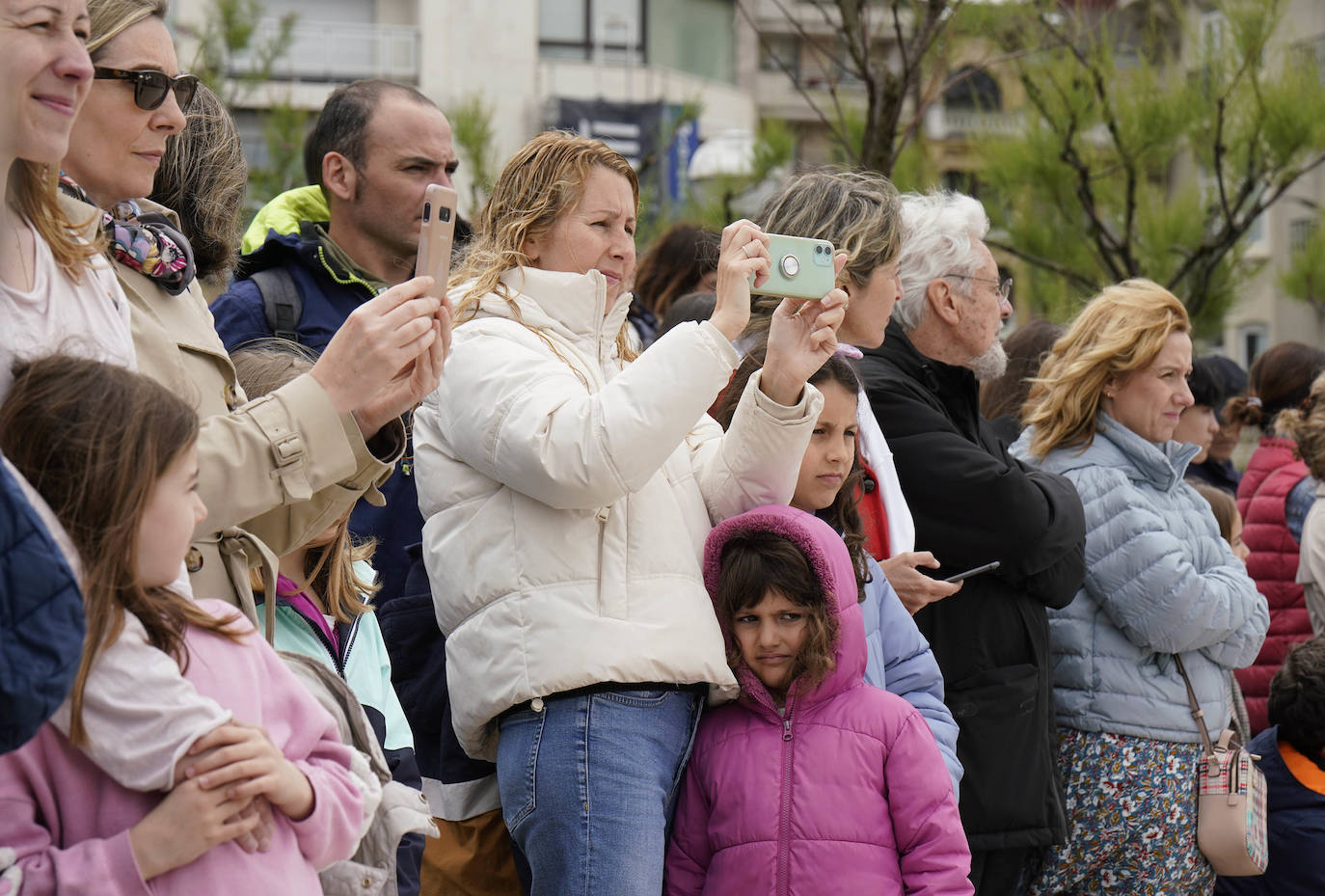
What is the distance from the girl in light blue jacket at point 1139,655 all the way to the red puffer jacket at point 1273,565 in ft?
4.25

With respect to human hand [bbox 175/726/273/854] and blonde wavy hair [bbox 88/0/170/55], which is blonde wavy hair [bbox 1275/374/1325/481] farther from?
human hand [bbox 175/726/273/854]

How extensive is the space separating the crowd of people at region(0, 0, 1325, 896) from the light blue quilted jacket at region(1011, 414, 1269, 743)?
0.01 meters

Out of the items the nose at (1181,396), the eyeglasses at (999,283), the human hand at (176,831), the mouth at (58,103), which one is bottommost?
the nose at (1181,396)

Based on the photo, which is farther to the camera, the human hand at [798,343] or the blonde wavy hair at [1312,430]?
the blonde wavy hair at [1312,430]

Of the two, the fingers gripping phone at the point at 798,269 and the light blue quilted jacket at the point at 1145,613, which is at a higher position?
the fingers gripping phone at the point at 798,269

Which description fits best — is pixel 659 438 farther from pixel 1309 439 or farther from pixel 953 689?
pixel 1309 439

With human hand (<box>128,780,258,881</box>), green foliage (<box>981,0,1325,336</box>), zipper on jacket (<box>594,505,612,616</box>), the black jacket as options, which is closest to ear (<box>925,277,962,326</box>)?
the black jacket

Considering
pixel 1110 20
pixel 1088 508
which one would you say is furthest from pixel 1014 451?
pixel 1110 20

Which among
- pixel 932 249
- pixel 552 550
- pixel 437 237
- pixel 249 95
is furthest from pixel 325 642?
pixel 249 95

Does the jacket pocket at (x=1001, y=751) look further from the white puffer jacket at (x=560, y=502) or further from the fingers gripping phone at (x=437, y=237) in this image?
the fingers gripping phone at (x=437, y=237)

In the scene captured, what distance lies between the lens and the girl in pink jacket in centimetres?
293

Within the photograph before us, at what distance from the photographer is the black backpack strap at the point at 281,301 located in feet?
12.6

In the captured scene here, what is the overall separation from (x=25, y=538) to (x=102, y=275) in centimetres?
64

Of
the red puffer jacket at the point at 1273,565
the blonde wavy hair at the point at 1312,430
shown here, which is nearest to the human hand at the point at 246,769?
the red puffer jacket at the point at 1273,565
